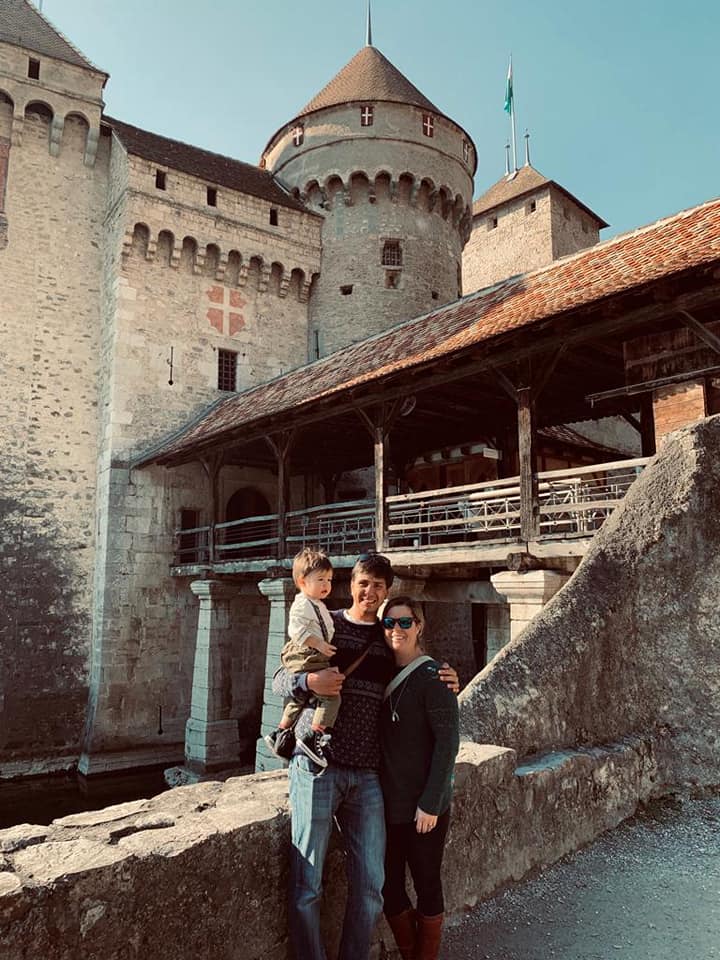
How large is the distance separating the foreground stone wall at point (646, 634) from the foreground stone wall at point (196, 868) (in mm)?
778

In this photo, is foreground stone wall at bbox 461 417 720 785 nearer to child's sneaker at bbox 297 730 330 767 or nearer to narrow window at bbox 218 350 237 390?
child's sneaker at bbox 297 730 330 767

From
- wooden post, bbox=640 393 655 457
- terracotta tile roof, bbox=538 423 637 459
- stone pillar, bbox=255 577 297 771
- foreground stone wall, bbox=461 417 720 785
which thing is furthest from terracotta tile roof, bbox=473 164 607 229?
foreground stone wall, bbox=461 417 720 785

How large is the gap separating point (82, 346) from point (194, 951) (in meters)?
16.5

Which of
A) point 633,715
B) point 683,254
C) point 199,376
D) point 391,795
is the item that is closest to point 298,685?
point 391,795

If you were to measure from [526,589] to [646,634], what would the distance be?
3.20 m

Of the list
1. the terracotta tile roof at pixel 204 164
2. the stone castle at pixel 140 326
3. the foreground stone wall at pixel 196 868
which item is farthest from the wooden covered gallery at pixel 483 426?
the terracotta tile roof at pixel 204 164

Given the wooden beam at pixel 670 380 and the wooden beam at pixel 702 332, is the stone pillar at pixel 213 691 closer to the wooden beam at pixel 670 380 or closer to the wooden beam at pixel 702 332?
the wooden beam at pixel 670 380

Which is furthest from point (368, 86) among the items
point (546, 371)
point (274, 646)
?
point (274, 646)

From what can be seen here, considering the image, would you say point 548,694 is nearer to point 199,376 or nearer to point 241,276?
point 199,376

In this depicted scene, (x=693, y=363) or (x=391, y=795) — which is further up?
(x=693, y=363)

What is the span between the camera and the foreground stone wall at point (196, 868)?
Answer: 189cm

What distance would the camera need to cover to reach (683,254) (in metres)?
7.00

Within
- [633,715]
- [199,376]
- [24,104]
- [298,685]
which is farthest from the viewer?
[199,376]

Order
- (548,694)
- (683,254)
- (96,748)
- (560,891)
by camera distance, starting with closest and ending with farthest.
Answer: (560,891) → (548,694) → (683,254) → (96,748)
